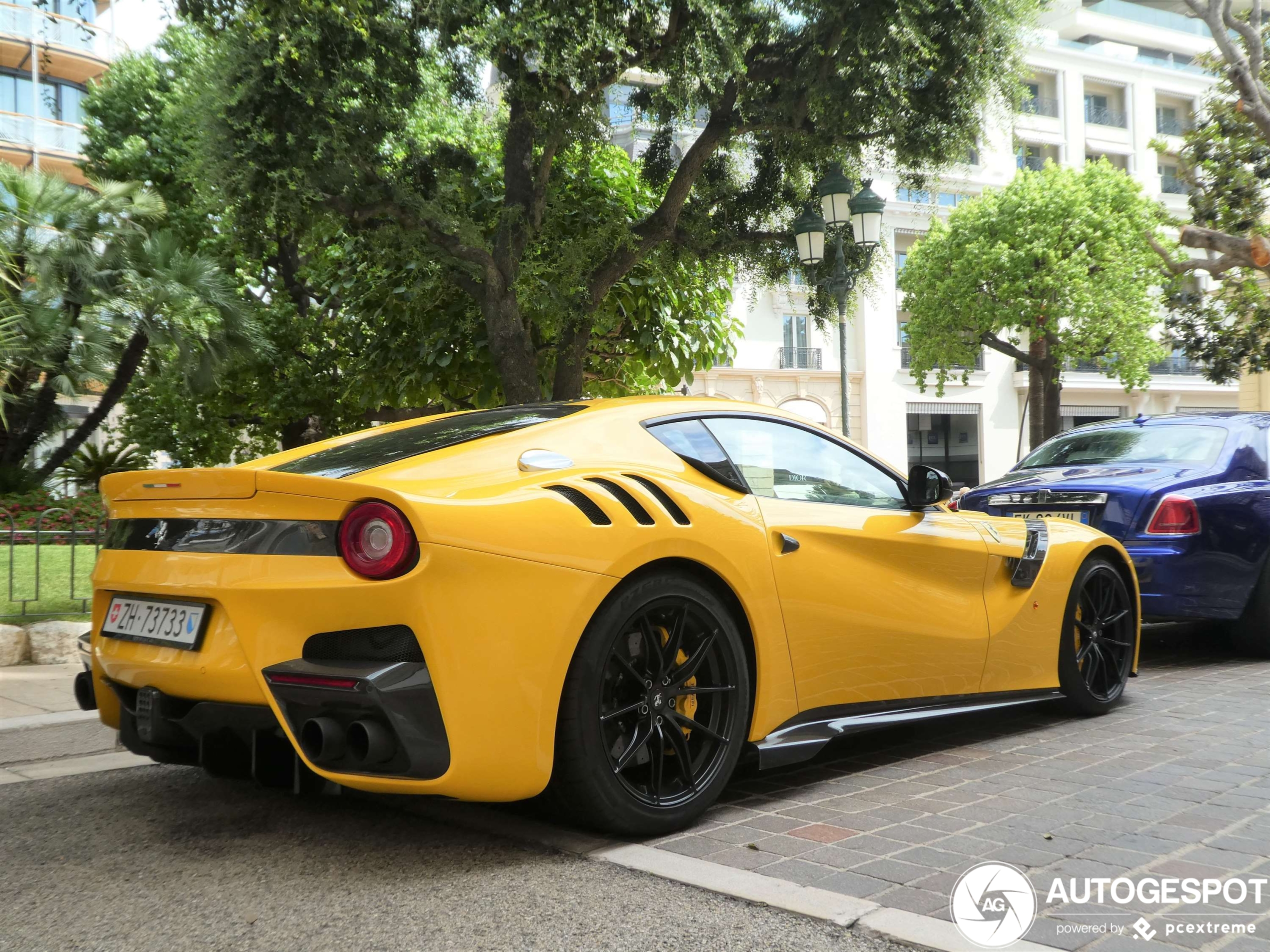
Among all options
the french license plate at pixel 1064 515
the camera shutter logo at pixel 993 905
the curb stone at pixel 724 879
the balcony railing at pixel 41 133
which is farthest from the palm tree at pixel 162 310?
the balcony railing at pixel 41 133

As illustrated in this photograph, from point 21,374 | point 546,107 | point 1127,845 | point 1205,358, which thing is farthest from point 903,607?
point 1205,358

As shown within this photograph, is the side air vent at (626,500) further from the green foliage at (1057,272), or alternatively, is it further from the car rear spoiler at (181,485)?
the green foliage at (1057,272)

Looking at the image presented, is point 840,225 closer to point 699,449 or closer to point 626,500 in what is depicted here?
point 699,449

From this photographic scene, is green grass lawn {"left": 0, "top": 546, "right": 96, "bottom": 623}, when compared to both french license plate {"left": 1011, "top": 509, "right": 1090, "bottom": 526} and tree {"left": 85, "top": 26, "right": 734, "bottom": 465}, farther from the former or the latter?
french license plate {"left": 1011, "top": 509, "right": 1090, "bottom": 526}

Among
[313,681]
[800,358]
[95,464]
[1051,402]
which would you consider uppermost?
[800,358]

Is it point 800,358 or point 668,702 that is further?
point 800,358

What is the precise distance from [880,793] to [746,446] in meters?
1.33

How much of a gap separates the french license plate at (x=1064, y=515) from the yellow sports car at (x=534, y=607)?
256cm

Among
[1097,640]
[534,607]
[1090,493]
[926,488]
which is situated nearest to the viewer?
[534,607]

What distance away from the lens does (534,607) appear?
127 inches

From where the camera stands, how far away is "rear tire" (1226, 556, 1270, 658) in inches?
275

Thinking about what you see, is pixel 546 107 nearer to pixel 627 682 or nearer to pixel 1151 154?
pixel 627 682

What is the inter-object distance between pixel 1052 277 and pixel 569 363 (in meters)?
22.1

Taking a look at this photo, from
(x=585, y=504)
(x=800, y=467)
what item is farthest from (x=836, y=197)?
(x=585, y=504)
